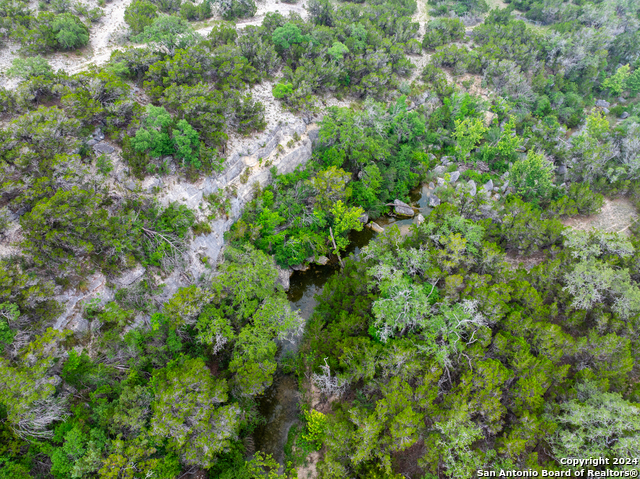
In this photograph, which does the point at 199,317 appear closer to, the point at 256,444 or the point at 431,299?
the point at 256,444

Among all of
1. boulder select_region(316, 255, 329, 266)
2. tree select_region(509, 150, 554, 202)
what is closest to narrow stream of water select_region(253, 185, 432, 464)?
boulder select_region(316, 255, 329, 266)

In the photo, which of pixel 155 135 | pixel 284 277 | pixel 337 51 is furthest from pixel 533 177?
pixel 155 135

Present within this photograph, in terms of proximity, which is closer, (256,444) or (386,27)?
(256,444)

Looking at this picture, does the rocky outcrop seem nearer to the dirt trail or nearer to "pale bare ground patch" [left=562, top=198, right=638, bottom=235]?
the dirt trail

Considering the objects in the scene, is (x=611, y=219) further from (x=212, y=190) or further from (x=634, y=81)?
(x=212, y=190)

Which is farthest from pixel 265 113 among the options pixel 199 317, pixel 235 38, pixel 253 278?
pixel 199 317

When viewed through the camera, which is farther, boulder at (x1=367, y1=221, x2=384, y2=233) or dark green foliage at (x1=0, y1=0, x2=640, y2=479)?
boulder at (x1=367, y1=221, x2=384, y2=233)
